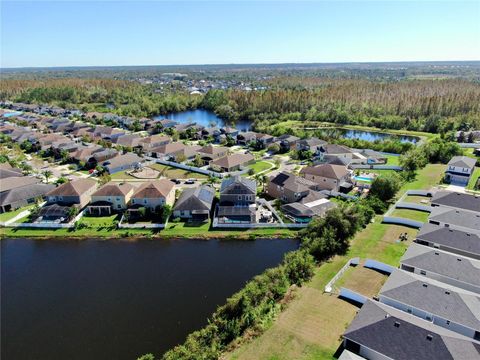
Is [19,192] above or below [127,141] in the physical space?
below

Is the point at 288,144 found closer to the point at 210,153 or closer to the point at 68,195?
the point at 210,153

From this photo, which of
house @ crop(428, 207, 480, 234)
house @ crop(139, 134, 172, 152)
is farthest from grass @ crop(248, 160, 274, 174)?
house @ crop(428, 207, 480, 234)

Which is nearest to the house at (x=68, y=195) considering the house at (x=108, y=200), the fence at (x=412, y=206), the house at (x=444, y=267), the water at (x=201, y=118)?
the house at (x=108, y=200)

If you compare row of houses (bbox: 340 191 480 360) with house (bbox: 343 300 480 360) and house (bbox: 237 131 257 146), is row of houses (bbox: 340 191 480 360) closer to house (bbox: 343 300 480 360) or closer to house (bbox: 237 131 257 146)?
house (bbox: 343 300 480 360)

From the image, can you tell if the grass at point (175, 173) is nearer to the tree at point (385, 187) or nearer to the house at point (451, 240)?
the tree at point (385, 187)

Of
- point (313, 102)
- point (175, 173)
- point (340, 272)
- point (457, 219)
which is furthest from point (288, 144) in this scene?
point (313, 102)
